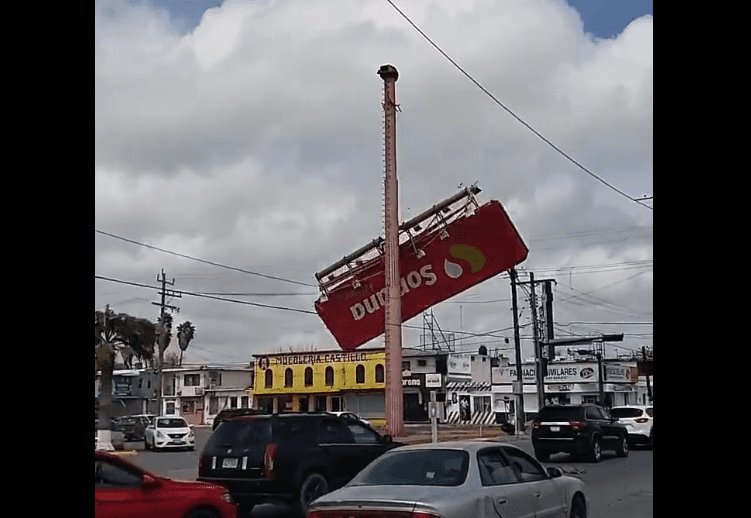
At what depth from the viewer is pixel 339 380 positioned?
15.7 ft

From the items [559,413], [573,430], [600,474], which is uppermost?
[559,413]

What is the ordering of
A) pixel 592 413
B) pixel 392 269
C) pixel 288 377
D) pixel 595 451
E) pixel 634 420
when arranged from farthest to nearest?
1. pixel 595 451
2. pixel 592 413
3. pixel 634 420
4. pixel 392 269
5. pixel 288 377

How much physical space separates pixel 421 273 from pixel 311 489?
119 cm

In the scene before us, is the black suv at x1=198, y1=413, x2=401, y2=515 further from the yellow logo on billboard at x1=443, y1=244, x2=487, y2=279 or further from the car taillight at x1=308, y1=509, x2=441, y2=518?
the yellow logo on billboard at x1=443, y1=244, x2=487, y2=279

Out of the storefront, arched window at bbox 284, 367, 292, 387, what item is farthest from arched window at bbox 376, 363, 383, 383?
the storefront

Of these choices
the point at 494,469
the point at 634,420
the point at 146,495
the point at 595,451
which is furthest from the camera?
the point at 595,451

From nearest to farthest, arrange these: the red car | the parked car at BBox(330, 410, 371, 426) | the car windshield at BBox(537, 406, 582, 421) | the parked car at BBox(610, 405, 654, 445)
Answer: the red car, the parked car at BBox(330, 410, 371, 426), the parked car at BBox(610, 405, 654, 445), the car windshield at BBox(537, 406, 582, 421)

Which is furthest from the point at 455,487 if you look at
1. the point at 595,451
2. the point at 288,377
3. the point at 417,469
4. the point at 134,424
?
the point at 134,424

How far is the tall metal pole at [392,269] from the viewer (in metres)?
4.80

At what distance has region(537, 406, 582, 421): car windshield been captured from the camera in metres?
5.05

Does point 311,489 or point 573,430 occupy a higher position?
point 573,430

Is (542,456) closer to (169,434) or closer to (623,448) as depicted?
(623,448)

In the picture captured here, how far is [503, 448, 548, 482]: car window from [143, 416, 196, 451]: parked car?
5.17 feet

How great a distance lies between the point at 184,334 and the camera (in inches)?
177
